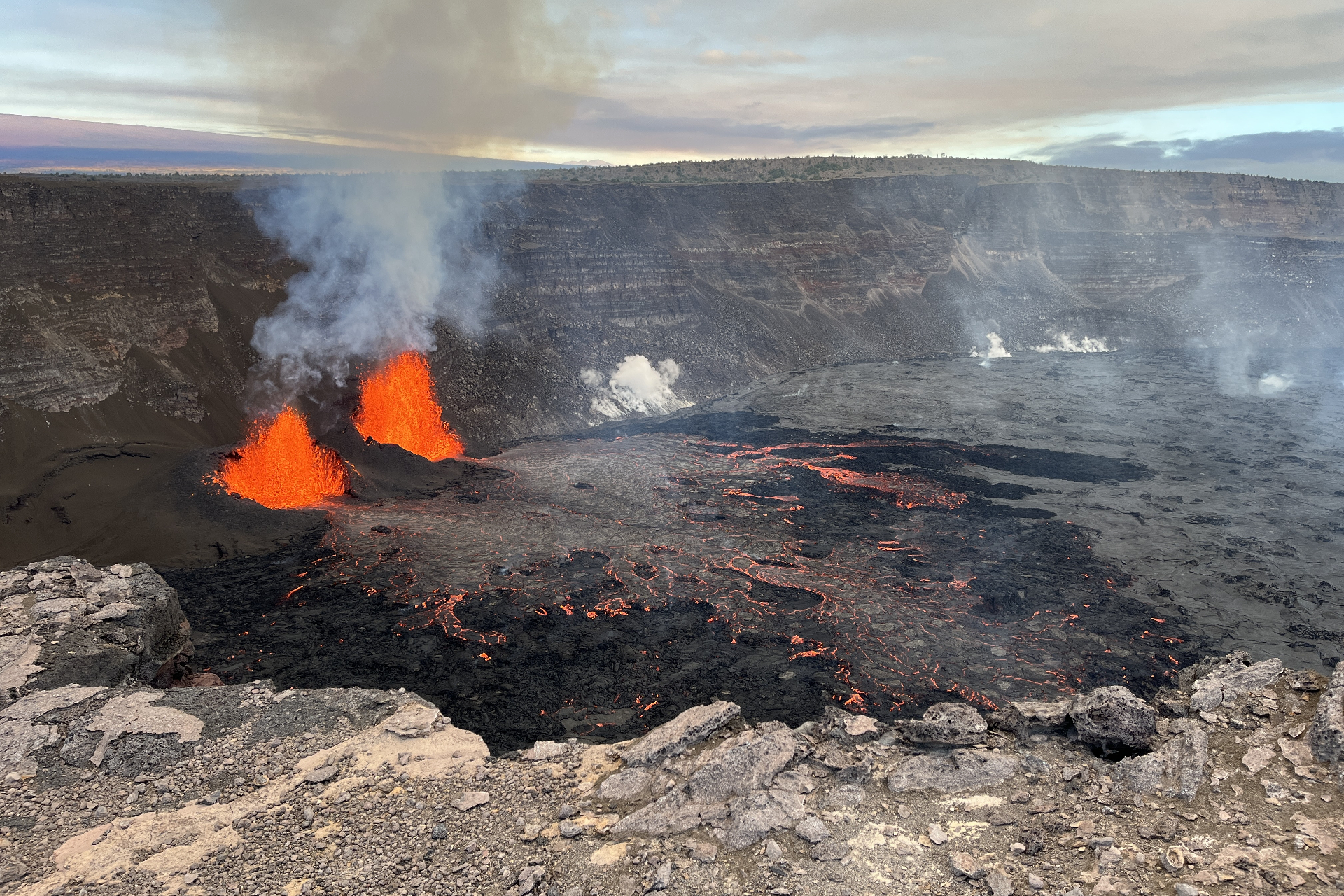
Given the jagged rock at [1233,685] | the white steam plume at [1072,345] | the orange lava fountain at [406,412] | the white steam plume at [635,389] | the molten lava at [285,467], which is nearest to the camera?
the jagged rock at [1233,685]

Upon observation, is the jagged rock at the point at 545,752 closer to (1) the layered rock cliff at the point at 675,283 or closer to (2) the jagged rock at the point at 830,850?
(2) the jagged rock at the point at 830,850

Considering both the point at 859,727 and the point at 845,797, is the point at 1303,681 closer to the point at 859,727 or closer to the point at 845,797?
the point at 859,727

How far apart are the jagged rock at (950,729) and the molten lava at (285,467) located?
2417cm

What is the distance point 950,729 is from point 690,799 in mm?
3786

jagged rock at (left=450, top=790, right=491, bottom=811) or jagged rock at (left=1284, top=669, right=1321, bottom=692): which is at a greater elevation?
jagged rock at (left=1284, top=669, right=1321, bottom=692)

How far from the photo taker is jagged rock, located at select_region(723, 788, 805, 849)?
29.6 feet

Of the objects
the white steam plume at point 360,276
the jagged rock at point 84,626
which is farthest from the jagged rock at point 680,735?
the white steam plume at point 360,276

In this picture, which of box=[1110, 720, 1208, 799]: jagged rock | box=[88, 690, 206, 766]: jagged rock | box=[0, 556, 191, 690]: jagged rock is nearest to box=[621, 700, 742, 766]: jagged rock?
box=[1110, 720, 1208, 799]: jagged rock

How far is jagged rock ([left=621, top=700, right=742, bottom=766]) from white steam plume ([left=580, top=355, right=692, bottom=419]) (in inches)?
1276

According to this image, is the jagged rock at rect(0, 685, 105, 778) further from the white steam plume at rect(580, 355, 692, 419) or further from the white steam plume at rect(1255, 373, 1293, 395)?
the white steam plume at rect(1255, 373, 1293, 395)

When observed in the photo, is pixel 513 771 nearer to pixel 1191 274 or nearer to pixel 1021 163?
pixel 1191 274

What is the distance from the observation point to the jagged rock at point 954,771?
9.73 meters

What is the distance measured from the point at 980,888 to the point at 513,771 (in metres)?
6.02

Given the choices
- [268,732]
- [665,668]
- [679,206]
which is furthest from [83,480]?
[679,206]
